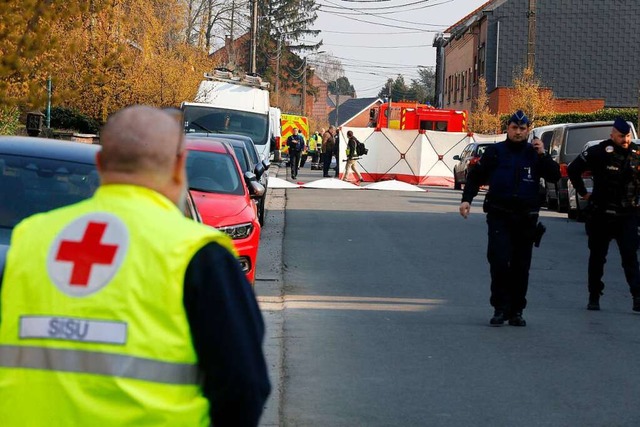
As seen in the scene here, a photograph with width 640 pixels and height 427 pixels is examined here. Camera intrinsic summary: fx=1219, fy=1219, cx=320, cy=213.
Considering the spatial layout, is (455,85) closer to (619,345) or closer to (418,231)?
(418,231)

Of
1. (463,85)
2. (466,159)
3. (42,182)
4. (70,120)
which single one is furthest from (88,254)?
(463,85)

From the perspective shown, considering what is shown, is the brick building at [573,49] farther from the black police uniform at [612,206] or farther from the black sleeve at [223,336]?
the black sleeve at [223,336]

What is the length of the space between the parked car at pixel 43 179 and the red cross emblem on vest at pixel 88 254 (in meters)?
4.63

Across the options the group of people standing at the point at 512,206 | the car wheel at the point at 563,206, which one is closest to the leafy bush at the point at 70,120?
the car wheel at the point at 563,206

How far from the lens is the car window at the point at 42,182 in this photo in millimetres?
7391

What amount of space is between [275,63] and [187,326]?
98989 millimetres

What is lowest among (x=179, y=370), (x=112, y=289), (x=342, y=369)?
(x=342, y=369)

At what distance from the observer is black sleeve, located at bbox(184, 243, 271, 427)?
9.04ft

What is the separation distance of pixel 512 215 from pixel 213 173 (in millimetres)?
4335

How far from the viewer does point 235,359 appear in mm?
2771

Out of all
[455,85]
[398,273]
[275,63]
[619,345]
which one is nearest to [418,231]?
[398,273]

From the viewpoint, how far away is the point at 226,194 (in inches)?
517

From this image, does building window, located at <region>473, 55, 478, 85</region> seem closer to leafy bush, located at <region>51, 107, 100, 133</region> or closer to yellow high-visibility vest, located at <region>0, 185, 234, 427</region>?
leafy bush, located at <region>51, 107, 100, 133</region>

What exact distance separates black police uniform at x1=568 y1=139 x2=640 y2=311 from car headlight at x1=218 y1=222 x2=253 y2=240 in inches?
126
